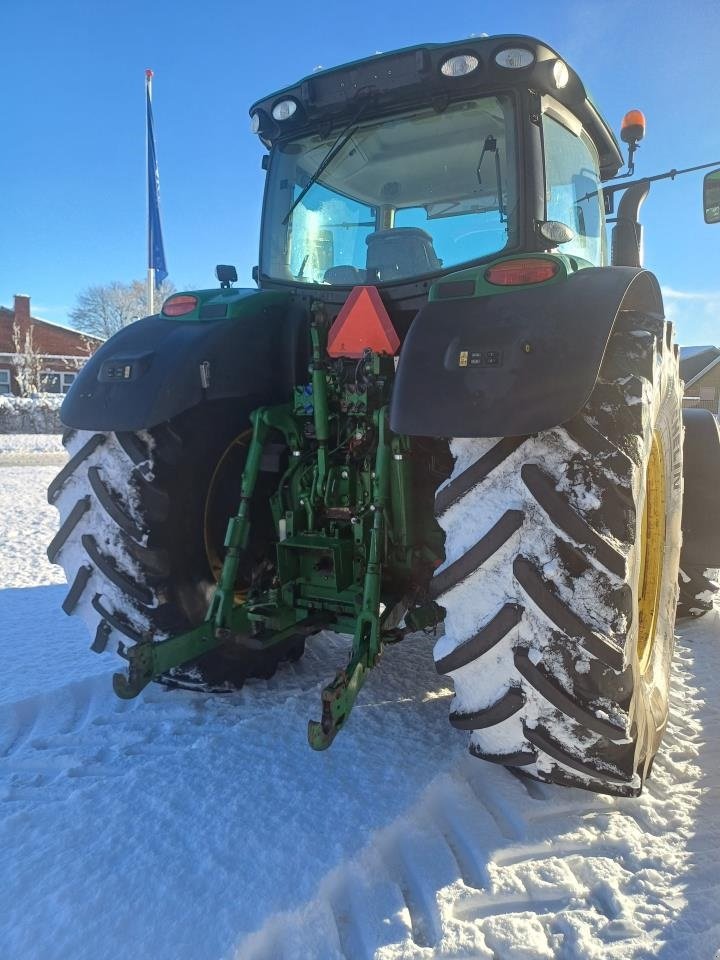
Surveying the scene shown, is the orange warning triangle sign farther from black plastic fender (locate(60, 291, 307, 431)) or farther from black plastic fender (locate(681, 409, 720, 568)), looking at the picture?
black plastic fender (locate(681, 409, 720, 568))

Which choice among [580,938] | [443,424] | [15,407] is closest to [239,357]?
[443,424]

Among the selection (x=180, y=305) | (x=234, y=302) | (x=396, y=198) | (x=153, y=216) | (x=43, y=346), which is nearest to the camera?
(x=234, y=302)

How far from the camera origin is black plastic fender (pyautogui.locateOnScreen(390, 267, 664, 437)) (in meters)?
1.74

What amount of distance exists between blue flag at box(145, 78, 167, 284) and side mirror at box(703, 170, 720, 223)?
545 inches

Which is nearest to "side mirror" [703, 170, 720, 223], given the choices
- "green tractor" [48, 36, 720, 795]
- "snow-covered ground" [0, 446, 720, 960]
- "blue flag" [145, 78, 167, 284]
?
"green tractor" [48, 36, 720, 795]

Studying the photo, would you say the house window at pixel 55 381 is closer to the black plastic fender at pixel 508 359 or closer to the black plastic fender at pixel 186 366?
the black plastic fender at pixel 186 366

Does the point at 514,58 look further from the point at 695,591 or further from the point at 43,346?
the point at 43,346

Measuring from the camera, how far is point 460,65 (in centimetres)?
242

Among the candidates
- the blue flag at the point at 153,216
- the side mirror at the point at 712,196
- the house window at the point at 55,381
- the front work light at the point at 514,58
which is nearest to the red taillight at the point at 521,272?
the front work light at the point at 514,58

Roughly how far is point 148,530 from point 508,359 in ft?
4.70

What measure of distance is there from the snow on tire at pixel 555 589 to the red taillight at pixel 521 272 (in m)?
0.36

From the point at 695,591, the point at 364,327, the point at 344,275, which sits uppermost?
the point at 344,275

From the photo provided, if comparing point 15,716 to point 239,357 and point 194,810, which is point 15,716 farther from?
point 239,357

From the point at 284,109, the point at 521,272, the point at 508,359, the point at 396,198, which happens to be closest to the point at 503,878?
the point at 508,359
